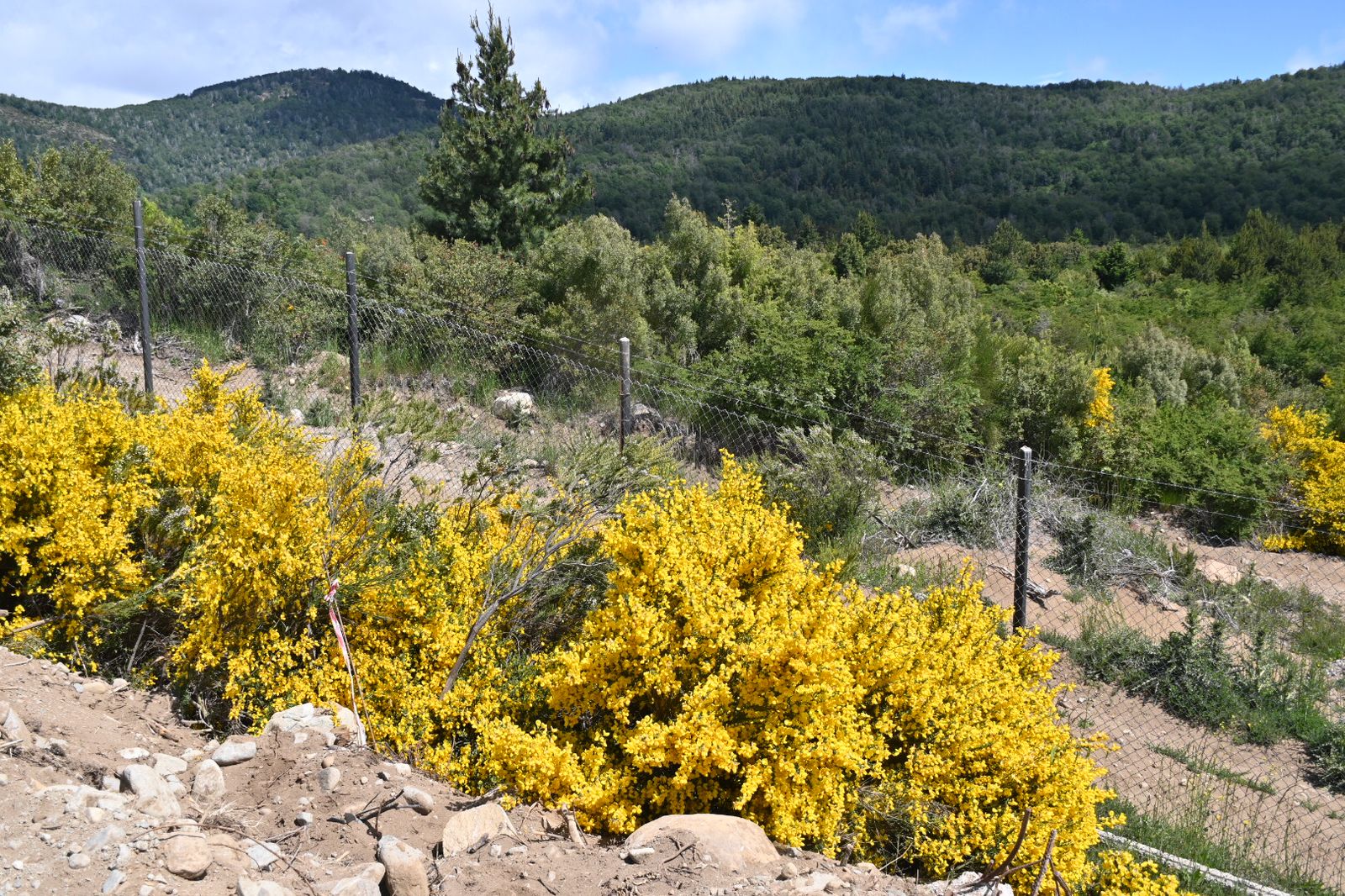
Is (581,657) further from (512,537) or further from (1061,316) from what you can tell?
(1061,316)

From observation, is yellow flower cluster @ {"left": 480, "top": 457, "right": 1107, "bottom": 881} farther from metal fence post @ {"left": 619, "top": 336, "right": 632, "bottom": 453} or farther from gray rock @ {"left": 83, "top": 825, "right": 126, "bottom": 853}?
metal fence post @ {"left": 619, "top": 336, "right": 632, "bottom": 453}

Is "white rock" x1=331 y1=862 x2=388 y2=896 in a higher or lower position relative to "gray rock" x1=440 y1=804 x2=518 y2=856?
higher

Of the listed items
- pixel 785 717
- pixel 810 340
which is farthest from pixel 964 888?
pixel 810 340

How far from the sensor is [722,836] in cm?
326

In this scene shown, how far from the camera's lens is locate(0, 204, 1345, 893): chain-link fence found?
503 centimetres

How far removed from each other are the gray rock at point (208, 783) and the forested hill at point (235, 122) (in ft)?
178

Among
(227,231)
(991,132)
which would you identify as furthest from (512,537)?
(991,132)

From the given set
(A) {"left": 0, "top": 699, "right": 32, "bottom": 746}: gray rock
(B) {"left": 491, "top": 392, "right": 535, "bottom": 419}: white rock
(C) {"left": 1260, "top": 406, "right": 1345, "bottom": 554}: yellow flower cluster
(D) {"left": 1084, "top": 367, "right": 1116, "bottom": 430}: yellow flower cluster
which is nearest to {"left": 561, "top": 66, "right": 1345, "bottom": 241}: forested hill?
(D) {"left": 1084, "top": 367, "right": 1116, "bottom": 430}: yellow flower cluster

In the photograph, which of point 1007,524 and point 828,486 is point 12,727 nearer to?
point 828,486

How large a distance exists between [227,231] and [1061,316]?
63.2 feet

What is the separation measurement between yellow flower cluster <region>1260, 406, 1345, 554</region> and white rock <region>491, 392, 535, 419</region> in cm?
766

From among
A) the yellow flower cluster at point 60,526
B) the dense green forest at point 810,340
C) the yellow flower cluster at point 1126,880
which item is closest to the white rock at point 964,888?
the yellow flower cluster at point 1126,880

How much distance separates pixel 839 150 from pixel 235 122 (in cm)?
4516

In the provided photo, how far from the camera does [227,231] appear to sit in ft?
42.8
